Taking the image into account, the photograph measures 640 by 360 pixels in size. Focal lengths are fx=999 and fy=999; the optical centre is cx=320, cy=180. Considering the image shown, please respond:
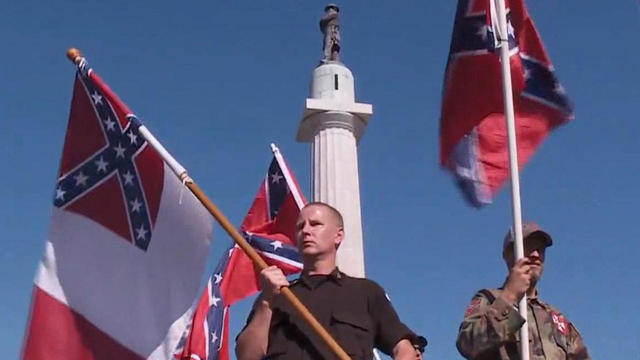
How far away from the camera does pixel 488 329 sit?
4391 mm

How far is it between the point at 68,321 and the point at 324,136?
10785 millimetres


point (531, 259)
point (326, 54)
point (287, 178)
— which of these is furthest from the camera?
point (326, 54)

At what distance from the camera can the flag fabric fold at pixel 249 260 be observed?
31.2 ft

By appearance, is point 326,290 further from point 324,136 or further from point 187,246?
point 324,136

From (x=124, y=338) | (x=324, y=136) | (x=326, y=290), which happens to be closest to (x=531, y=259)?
(x=326, y=290)

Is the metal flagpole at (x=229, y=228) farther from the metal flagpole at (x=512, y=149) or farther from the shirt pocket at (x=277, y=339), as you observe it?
the metal flagpole at (x=512, y=149)

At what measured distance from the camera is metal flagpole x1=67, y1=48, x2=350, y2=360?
377 centimetres

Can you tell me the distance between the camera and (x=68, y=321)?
564cm

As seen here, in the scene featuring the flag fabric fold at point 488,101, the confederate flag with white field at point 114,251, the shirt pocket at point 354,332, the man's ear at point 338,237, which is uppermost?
the flag fabric fold at point 488,101

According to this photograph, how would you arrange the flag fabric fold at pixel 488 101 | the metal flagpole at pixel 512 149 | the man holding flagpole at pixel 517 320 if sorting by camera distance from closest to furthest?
the man holding flagpole at pixel 517 320, the metal flagpole at pixel 512 149, the flag fabric fold at pixel 488 101

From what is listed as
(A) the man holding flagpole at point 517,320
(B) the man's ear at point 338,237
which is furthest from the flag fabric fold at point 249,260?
(B) the man's ear at point 338,237

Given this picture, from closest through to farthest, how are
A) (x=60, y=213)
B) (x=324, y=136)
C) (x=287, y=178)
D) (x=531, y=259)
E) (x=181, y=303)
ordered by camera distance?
1. (x=531, y=259)
2. (x=181, y=303)
3. (x=60, y=213)
4. (x=287, y=178)
5. (x=324, y=136)

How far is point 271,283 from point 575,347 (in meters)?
1.70

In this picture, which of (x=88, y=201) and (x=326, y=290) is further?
(x=88, y=201)
